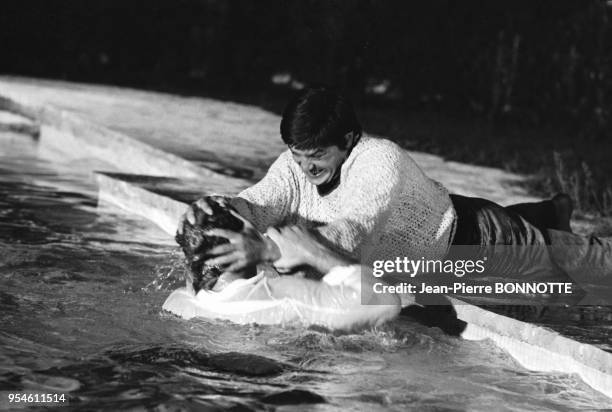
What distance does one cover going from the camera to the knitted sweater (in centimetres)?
496

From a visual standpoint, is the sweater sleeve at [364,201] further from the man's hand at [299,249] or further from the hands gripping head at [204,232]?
the hands gripping head at [204,232]

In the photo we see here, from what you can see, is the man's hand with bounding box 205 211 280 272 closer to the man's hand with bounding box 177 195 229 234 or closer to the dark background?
the man's hand with bounding box 177 195 229 234

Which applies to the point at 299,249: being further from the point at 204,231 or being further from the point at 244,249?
the point at 204,231

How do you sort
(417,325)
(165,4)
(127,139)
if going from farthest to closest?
(165,4), (127,139), (417,325)

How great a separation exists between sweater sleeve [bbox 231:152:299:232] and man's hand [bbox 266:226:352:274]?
68 cm

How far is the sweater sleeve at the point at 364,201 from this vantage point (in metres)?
4.83

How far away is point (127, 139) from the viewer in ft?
37.6

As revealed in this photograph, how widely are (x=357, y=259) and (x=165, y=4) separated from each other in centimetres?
1545

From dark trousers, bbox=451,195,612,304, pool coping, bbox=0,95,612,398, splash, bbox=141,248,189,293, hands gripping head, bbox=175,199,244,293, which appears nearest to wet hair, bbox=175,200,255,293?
hands gripping head, bbox=175,199,244,293

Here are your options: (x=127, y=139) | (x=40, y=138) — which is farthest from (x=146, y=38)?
(x=127, y=139)

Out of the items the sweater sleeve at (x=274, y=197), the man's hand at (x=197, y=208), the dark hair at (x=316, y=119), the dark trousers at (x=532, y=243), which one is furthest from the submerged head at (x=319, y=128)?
the dark trousers at (x=532, y=243)

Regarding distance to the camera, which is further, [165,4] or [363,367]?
[165,4]

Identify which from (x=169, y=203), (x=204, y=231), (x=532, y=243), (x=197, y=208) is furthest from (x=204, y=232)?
(x=169, y=203)

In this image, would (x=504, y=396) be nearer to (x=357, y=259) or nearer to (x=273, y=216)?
(x=357, y=259)
